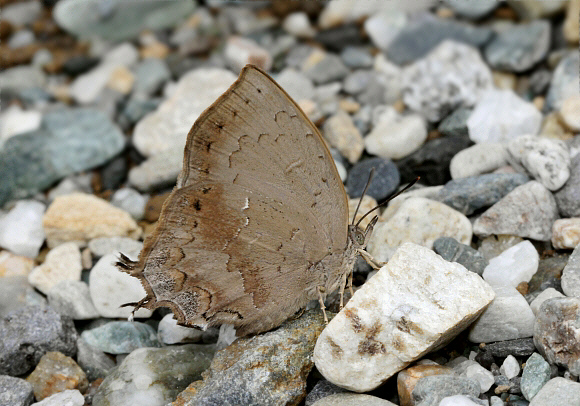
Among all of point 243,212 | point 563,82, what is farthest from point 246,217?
point 563,82

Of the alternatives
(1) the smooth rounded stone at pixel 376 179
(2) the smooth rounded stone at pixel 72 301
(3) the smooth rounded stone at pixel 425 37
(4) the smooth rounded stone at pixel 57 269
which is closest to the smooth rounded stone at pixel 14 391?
(2) the smooth rounded stone at pixel 72 301

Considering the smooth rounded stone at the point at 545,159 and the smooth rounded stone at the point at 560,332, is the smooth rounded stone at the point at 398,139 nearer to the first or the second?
the smooth rounded stone at the point at 545,159

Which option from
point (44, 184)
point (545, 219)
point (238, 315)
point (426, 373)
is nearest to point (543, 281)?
point (545, 219)

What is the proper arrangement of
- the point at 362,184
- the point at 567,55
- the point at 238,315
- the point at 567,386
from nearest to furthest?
the point at 567,386 → the point at 238,315 → the point at 362,184 → the point at 567,55

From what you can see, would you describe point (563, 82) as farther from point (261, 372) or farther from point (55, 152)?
point (55, 152)

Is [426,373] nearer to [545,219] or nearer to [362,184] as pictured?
[545,219]

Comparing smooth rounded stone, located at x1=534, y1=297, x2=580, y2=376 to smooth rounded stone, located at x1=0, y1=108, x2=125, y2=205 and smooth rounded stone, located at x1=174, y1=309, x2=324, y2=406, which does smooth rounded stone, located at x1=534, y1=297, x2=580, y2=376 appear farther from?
smooth rounded stone, located at x1=0, y1=108, x2=125, y2=205

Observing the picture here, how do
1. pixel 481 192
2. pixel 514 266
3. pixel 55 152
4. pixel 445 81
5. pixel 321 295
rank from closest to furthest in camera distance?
pixel 321 295 < pixel 514 266 < pixel 481 192 < pixel 445 81 < pixel 55 152
